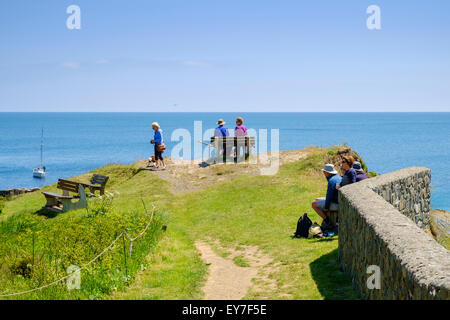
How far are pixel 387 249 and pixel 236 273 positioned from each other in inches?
176

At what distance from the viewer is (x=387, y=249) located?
18.3ft

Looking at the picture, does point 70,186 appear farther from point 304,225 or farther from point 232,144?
point 304,225

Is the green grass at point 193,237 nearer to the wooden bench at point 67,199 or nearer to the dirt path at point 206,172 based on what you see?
the wooden bench at point 67,199

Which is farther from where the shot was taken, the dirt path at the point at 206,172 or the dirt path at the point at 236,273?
the dirt path at the point at 206,172

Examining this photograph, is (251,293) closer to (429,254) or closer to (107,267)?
(107,267)

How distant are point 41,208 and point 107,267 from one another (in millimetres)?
11317

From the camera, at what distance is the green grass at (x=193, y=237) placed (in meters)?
8.08

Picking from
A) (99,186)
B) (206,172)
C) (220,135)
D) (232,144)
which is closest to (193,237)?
(99,186)

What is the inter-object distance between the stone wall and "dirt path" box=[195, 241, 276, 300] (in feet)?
5.50

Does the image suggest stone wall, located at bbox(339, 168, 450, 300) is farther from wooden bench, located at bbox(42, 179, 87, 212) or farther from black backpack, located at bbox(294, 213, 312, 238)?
wooden bench, located at bbox(42, 179, 87, 212)

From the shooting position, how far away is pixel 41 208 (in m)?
18.7
